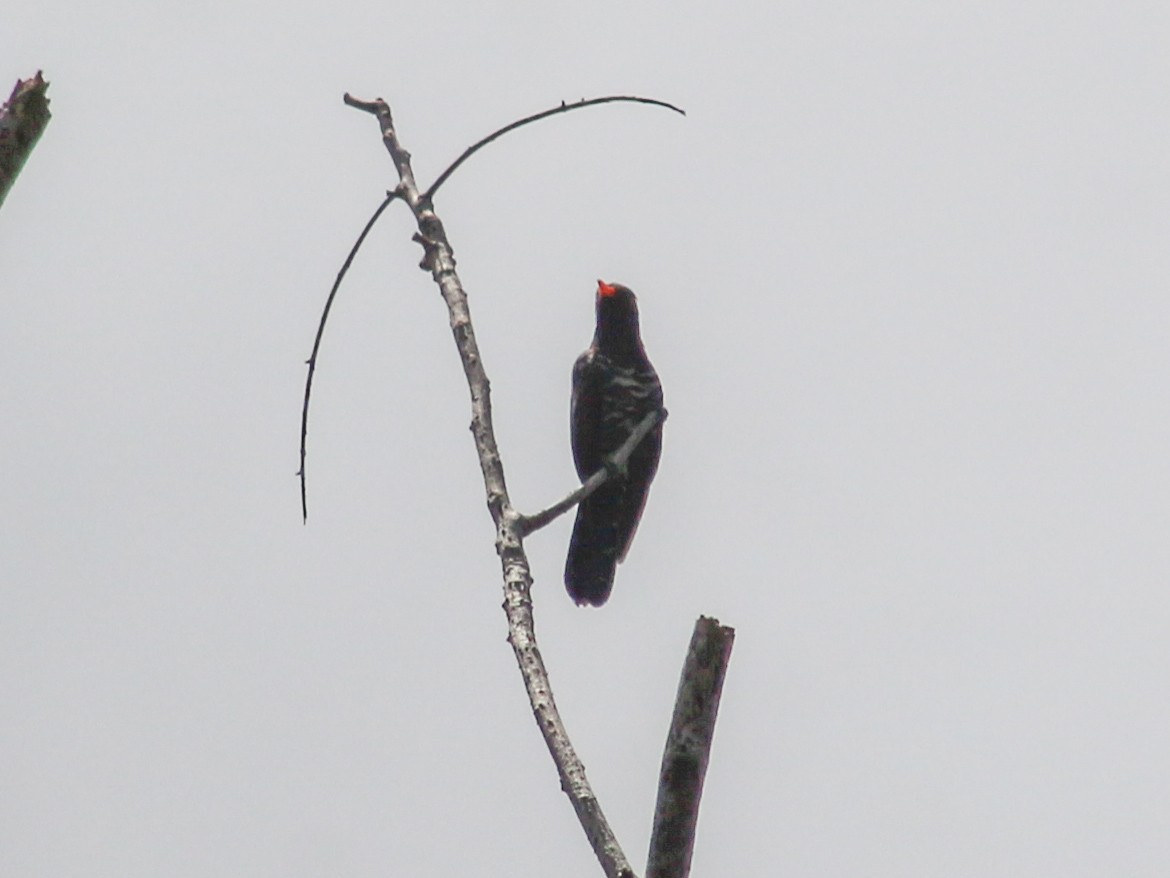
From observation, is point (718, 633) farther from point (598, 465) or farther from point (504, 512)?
point (598, 465)

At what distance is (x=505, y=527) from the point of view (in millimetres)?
4633

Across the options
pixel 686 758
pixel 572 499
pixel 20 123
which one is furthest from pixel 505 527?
pixel 20 123

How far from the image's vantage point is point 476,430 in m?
4.77

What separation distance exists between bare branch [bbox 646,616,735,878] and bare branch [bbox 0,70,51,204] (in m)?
1.99

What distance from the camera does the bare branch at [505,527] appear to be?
3.69 m

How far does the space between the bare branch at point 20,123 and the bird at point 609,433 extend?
5.17m

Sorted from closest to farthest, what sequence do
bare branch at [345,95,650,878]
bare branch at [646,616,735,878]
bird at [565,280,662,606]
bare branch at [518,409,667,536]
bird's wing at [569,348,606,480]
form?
1. bare branch at [646,616,735,878]
2. bare branch at [345,95,650,878]
3. bare branch at [518,409,667,536]
4. bird at [565,280,662,606]
5. bird's wing at [569,348,606,480]

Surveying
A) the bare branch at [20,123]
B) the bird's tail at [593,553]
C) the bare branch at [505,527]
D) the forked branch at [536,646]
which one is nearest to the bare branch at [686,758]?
the forked branch at [536,646]

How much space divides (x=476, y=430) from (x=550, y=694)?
3.64ft

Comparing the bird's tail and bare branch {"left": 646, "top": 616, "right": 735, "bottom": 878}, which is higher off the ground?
the bird's tail

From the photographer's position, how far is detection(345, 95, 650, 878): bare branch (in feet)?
12.1

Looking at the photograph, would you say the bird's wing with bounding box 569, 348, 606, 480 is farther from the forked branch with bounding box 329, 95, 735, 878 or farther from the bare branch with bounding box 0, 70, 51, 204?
the bare branch with bounding box 0, 70, 51, 204

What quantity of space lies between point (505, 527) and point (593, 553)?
419 cm

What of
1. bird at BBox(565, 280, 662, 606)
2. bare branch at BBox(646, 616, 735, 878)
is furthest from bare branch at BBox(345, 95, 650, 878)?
bird at BBox(565, 280, 662, 606)
